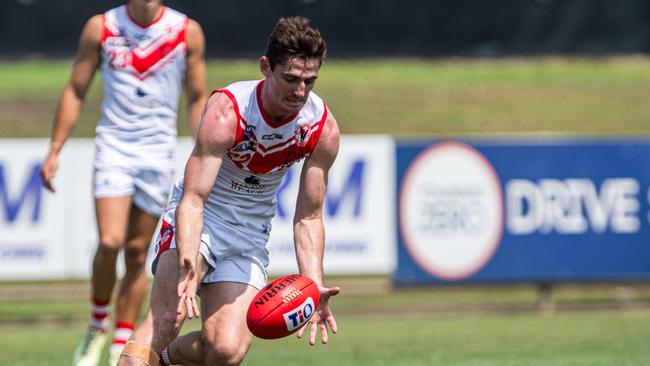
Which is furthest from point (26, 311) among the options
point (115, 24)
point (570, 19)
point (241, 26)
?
point (570, 19)

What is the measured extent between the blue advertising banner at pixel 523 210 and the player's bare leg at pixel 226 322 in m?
6.42

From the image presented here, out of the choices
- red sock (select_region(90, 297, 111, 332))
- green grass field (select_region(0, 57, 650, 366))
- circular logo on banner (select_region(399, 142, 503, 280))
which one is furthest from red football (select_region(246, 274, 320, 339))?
circular logo on banner (select_region(399, 142, 503, 280))

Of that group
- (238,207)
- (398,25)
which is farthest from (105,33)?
(398,25)

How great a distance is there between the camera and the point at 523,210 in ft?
41.3

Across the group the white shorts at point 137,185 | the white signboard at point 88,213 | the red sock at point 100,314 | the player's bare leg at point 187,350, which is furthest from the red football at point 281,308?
the white signboard at point 88,213

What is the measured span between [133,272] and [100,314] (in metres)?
0.33

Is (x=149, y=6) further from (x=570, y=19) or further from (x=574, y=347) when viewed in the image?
(x=570, y=19)

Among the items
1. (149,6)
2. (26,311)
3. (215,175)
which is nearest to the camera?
(215,175)

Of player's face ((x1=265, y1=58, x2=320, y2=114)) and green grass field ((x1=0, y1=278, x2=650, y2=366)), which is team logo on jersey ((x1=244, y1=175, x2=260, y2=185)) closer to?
player's face ((x1=265, y1=58, x2=320, y2=114))

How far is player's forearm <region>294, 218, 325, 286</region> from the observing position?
6074 mm

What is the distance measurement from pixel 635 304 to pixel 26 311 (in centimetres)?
644

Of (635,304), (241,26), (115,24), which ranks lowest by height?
(635,304)

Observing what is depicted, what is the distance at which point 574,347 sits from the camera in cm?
957

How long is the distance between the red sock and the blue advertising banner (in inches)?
199
